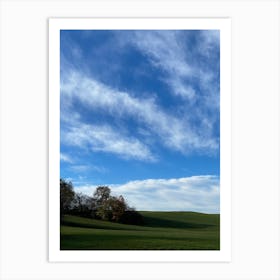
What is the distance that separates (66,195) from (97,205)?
0.35m

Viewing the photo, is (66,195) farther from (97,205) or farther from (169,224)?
(169,224)

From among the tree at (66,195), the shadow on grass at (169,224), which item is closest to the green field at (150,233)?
the shadow on grass at (169,224)

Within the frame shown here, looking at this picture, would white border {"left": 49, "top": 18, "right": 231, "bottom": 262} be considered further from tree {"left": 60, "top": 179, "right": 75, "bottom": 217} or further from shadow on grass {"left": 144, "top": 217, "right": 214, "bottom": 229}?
shadow on grass {"left": 144, "top": 217, "right": 214, "bottom": 229}

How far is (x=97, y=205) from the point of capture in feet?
15.0

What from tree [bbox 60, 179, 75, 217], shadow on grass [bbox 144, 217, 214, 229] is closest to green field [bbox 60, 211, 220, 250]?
shadow on grass [bbox 144, 217, 214, 229]

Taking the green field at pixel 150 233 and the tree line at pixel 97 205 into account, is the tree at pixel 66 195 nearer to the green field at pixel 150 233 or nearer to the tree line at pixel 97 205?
the tree line at pixel 97 205

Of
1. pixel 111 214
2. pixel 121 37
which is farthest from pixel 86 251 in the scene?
pixel 121 37

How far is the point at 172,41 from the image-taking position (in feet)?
15.2

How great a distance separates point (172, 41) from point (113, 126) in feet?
3.69
